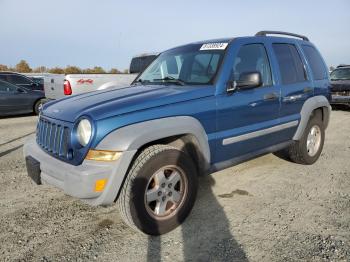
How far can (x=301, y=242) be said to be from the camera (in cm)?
317

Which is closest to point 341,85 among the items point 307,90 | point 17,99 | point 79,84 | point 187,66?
point 307,90

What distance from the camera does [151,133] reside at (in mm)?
3109

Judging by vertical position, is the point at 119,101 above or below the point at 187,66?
below

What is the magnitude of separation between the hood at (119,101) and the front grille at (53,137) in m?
0.10

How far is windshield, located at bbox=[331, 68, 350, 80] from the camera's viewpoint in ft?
42.8

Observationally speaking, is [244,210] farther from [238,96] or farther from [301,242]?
[238,96]

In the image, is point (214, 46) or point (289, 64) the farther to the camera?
point (289, 64)

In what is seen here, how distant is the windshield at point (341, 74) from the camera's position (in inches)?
513

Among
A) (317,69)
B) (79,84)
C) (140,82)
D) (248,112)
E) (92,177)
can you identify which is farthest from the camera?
(79,84)

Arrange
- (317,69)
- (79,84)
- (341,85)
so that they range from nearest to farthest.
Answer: (317,69)
(79,84)
(341,85)

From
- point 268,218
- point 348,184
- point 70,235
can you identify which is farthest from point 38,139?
point 348,184

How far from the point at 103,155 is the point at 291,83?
2924 mm

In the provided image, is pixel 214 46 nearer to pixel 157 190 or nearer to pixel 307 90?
pixel 307 90

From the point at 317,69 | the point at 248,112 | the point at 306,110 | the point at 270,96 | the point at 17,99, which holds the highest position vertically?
the point at 317,69
